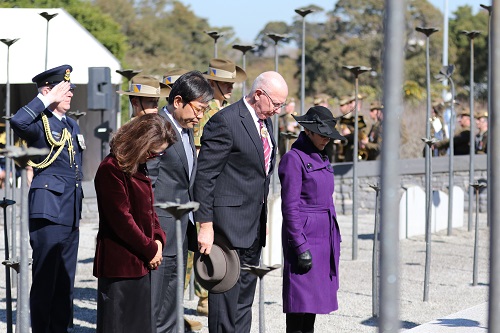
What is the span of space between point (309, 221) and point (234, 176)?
491 mm

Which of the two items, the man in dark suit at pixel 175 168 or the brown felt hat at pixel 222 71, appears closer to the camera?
the man in dark suit at pixel 175 168

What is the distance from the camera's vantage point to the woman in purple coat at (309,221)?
19.6 ft

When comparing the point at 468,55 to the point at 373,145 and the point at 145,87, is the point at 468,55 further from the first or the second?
the point at 145,87

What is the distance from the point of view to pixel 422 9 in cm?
4791

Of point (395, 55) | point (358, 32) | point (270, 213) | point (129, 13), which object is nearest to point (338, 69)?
point (358, 32)

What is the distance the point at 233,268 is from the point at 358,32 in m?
44.1

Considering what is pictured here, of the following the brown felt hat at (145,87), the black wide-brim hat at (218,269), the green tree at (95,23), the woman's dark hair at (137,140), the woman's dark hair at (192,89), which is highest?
the green tree at (95,23)

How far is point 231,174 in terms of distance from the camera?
594 cm

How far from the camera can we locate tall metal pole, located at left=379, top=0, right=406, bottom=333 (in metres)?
2.89

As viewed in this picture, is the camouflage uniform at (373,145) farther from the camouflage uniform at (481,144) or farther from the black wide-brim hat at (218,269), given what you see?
the black wide-brim hat at (218,269)

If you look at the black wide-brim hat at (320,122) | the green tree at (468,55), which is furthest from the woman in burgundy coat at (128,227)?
the green tree at (468,55)

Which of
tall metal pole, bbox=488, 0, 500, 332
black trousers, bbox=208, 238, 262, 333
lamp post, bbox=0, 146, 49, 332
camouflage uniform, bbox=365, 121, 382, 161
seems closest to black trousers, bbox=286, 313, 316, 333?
black trousers, bbox=208, 238, 262, 333

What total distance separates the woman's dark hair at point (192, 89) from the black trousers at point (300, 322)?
134cm

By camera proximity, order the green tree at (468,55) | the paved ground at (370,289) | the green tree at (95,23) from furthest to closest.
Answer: the green tree at (468,55) → the green tree at (95,23) → the paved ground at (370,289)
